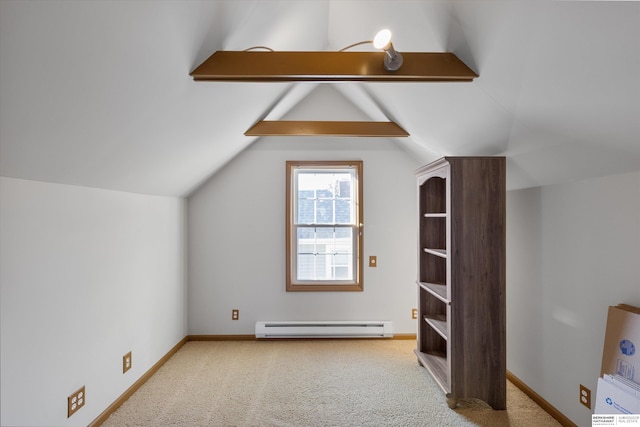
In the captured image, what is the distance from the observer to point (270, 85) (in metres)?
2.76

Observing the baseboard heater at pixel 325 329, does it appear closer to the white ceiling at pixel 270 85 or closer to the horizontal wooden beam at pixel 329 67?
the white ceiling at pixel 270 85

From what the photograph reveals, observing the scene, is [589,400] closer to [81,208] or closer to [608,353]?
[608,353]

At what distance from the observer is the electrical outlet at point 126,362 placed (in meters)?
2.75

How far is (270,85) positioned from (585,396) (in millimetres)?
2885

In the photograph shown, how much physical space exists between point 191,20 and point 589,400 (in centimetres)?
299

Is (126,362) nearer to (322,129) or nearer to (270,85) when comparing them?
(270,85)

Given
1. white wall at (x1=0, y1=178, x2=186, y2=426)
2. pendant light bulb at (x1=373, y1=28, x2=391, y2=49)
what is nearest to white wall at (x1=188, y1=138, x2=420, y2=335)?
white wall at (x1=0, y1=178, x2=186, y2=426)

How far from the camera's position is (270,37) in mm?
2303

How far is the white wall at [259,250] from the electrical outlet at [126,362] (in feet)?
4.22

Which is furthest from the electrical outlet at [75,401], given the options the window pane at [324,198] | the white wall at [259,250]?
the window pane at [324,198]

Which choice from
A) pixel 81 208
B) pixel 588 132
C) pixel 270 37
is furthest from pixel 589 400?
pixel 81 208

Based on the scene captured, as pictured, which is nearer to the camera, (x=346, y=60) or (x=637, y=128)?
(x=637, y=128)

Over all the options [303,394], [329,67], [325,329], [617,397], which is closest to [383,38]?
[329,67]

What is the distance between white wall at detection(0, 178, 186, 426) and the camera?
1.76 metres
